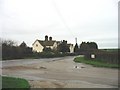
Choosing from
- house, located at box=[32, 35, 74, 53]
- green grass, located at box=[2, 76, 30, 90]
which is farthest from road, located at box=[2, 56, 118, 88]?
house, located at box=[32, 35, 74, 53]

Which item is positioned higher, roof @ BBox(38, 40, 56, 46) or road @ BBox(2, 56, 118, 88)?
roof @ BBox(38, 40, 56, 46)

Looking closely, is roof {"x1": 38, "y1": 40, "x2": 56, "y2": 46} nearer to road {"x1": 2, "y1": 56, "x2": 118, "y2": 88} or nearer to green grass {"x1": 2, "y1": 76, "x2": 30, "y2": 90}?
road {"x1": 2, "y1": 56, "x2": 118, "y2": 88}

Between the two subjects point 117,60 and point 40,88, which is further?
point 117,60

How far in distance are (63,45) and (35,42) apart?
21635 mm

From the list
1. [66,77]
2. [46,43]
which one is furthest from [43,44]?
[66,77]

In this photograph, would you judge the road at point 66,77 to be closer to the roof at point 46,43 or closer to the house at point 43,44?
the house at point 43,44

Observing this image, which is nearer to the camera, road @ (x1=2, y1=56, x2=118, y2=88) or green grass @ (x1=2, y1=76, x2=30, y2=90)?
green grass @ (x1=2, y1=76, x2=30, y2=90)

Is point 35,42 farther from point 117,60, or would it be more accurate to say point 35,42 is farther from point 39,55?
point 117,60

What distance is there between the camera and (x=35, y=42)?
4943 inches

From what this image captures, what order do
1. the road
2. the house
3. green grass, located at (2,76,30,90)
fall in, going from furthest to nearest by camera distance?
the house < the road < green grass, located at (2,76,30,90)

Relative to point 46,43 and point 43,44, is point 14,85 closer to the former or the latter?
point 43,44

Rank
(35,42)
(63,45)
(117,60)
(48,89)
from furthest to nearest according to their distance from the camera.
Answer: (35,42), (63,45), (117,60), (48,89)

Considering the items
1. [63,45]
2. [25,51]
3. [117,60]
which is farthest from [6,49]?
[63,45]

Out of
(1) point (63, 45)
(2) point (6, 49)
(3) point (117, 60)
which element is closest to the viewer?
(3) point (117, 60)
